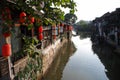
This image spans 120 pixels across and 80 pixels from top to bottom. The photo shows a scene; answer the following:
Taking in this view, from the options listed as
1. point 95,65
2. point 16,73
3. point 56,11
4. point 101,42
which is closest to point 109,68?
point 95,65

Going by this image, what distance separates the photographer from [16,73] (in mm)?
7672

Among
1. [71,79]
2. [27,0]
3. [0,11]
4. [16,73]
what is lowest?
[71,79]

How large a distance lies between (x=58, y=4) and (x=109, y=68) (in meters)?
14.6

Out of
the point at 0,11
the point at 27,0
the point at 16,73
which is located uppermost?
the point at 27,0

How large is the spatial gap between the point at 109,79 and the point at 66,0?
37.5 feet

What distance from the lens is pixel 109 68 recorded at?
16547 mm

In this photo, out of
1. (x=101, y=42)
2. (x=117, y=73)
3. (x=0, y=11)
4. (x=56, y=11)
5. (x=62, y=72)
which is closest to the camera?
(x=0, y=11)

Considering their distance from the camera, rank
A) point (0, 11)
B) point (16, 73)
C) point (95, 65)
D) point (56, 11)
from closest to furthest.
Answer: point (0, 11), point (56, 11), point (16, 73), point (95, 65)

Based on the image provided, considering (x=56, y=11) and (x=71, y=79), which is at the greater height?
(x=56, y=11)

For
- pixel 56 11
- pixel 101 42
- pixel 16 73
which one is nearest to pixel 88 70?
pixel 16 73

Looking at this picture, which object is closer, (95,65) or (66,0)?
(66,0)

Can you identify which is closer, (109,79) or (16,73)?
(16,73)

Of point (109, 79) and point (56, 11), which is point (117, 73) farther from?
point (56, 11)

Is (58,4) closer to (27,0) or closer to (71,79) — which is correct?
(27,0)
